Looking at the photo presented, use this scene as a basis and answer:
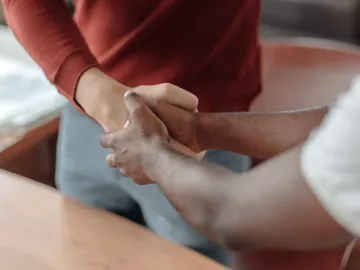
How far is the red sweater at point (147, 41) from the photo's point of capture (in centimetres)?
83

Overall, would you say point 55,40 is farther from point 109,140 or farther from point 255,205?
point 255,205

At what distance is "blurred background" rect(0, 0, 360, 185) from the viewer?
1465 mm

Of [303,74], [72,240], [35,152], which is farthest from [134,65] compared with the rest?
[35,152]

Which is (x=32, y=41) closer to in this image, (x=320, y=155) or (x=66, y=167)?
(x=66, y=167)

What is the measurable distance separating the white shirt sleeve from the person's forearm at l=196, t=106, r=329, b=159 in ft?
1.08

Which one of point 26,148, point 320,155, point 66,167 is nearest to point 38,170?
point 26,148

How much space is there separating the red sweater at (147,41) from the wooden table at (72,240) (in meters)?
0.17

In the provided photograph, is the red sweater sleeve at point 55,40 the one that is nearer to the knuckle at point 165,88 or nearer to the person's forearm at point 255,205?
the knuckle at point 165,88

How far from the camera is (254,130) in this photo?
82 cm

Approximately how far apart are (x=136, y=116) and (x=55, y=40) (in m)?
0.17

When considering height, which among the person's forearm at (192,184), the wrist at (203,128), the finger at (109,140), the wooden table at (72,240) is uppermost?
the person's forearm at (192,184)

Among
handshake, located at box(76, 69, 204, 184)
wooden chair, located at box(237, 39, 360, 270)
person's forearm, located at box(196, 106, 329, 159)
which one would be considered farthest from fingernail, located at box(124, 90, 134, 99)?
wooden chair, located at box(237, 39, 360, 270)

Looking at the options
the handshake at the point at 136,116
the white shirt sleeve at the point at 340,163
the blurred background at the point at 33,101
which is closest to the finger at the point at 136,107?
the handshake at the point at 136,116

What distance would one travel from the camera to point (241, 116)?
833mm
